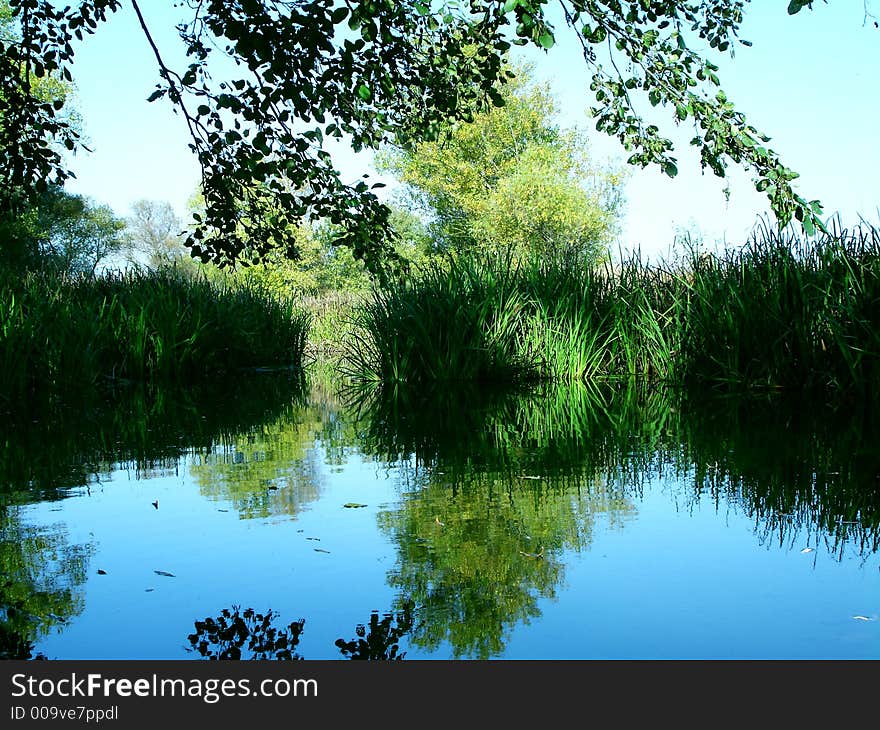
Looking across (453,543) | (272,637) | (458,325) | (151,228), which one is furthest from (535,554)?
(151,228)

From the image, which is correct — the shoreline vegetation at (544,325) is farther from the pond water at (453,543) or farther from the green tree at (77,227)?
the green tree at (77,227)

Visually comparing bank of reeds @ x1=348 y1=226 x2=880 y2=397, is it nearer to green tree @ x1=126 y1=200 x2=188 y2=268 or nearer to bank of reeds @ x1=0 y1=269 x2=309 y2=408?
bank of reeds @ x1=0 y1=269 x2=309 y2=408

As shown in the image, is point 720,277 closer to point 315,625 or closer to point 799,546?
point 799,546

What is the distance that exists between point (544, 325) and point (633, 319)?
37.2 inches

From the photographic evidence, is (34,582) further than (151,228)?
No

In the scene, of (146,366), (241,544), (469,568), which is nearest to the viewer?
(469,568)

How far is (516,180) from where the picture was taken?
102ft

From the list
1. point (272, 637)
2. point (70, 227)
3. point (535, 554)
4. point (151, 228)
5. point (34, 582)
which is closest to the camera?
point (272, 637)

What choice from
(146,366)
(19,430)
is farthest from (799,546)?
(146,366)

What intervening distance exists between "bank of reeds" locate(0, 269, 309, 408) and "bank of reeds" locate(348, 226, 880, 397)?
8.26ft

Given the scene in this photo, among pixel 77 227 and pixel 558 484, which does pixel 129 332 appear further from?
pixel 77 227

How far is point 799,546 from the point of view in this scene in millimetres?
2842

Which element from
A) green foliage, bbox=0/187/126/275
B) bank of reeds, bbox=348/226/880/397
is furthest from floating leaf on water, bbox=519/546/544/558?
green foliage, bbox=0/187/126/275

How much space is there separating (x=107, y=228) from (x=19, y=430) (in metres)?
32.5
